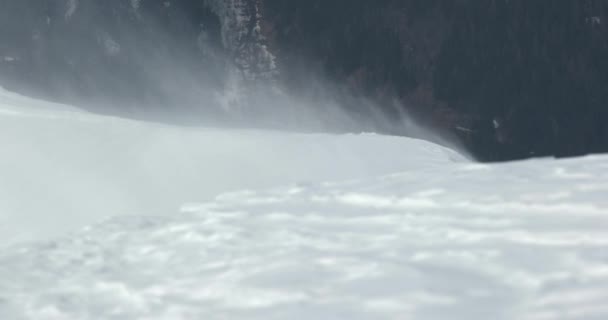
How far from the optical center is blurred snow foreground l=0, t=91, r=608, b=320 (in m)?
1.58

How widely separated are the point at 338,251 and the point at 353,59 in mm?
1985

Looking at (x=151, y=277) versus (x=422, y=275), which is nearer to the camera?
(x=422, y=275)

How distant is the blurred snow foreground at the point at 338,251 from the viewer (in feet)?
5.20

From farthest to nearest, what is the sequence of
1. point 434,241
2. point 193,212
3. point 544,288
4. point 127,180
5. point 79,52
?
1. point 79,52
2. point 127,180
3. point 193,212
4. point 434,241
5. point 544,288

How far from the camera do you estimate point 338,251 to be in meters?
1.88

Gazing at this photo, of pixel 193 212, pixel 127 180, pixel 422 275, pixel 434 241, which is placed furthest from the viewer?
pixel 127 180

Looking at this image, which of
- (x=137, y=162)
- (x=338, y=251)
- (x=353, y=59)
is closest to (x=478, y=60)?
(x=353, y=59)

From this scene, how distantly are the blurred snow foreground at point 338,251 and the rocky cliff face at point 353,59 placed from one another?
42.9 inches

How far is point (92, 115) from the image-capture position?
4.08 m

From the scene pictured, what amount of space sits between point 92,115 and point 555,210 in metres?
2.81

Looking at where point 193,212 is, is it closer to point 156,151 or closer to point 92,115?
point 156,151

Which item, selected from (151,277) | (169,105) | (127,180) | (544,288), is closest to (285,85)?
(169,105)

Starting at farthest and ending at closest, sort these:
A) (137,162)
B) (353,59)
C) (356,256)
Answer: (353,59)
(137,162)
(356,256)

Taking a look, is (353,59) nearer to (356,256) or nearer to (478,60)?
(478,60)
